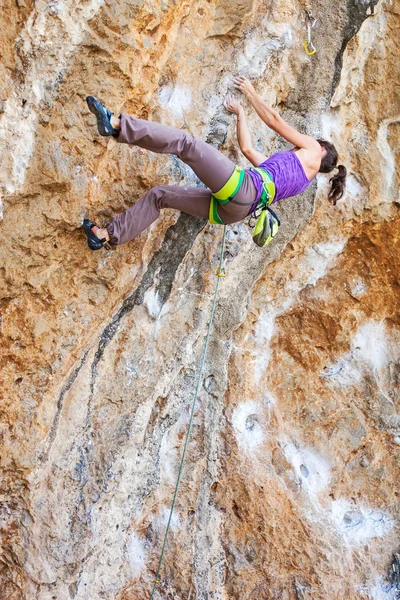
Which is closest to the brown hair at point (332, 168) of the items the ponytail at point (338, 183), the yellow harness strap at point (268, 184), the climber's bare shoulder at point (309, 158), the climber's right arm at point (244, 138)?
the ponytail at point (338, 183)

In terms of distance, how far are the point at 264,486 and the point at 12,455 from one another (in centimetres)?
197

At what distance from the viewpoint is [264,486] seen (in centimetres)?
491

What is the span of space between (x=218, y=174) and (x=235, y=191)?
0.16 meters

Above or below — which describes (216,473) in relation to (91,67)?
below

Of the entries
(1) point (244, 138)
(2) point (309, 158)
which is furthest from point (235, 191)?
(2) point (309, 158)

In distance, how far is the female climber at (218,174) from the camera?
3713mm

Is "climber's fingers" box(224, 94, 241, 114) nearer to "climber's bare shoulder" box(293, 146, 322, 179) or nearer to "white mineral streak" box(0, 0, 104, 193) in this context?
"climber's bare shoulder" box(293, 146, 322, 179)

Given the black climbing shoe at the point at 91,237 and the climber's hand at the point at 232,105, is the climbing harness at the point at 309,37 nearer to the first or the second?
the climber's hand at the point at 232,105

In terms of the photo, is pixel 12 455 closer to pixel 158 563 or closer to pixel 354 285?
pixel 158 563

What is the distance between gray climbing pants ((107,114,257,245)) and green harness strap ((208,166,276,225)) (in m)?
0.03

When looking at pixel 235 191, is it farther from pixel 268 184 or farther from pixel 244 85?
pixel 244 85

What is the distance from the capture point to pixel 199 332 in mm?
4898

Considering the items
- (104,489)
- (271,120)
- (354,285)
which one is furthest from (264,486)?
(271,120)

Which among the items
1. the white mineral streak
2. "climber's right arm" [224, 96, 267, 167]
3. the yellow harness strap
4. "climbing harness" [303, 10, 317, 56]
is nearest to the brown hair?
"climber's right arm" [224, 96, 267, 167]
